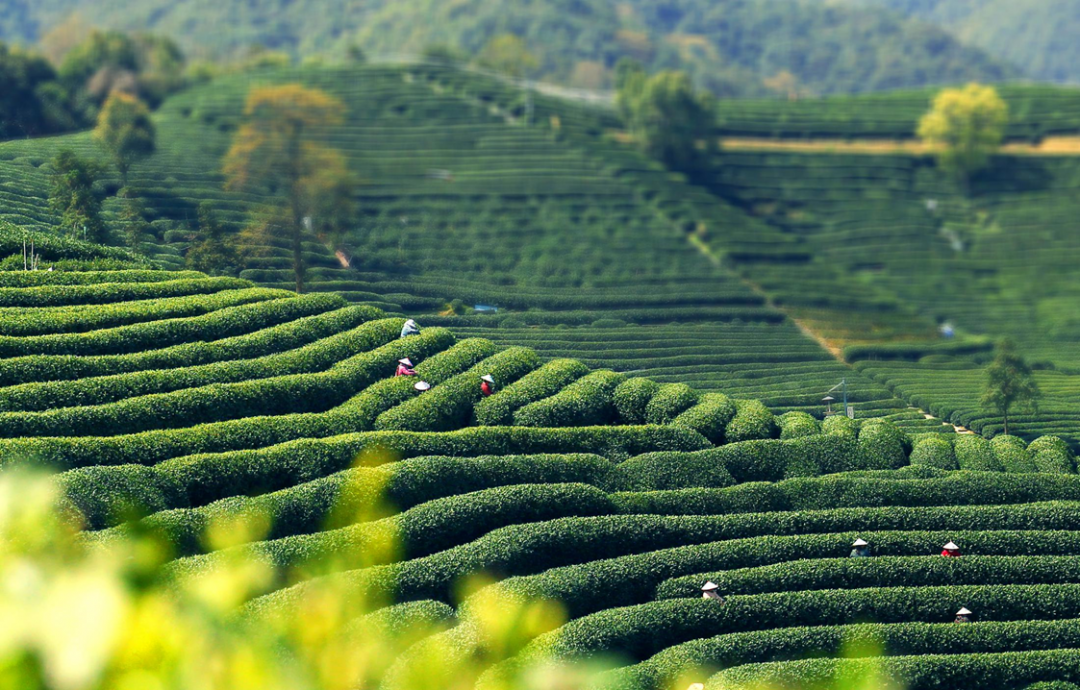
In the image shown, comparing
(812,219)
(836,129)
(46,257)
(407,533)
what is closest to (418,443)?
(407,533)

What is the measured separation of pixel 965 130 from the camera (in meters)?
76.6

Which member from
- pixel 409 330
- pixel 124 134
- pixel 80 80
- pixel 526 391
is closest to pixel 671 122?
pixel 124 134

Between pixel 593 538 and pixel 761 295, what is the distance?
110ft

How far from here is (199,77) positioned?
269ft

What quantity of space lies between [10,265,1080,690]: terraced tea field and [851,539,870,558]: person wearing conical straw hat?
301 mm

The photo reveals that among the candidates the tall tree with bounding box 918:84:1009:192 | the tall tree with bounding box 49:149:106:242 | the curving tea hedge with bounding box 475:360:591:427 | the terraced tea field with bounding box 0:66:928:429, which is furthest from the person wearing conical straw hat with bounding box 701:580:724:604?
the tall tree with bounding box 918:84:1009:192

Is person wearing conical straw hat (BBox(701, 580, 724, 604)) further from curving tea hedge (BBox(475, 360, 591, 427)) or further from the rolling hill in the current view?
the rolling hill

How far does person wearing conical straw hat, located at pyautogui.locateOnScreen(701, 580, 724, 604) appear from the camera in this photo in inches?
1053

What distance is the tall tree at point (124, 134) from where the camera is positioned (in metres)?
53.0

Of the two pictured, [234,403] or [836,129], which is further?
[836,129]

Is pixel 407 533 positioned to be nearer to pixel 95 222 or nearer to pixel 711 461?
pixel 711 461

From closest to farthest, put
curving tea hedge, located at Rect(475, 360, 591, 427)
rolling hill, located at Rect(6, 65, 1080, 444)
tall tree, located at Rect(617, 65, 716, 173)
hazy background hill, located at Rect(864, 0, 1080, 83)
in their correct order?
curving tea hedge, located at Rect(475, 360, 591, 427)
rolling hill, located at Rect(6, 65, 1080, 444)
tall tree, located at Rect(617, 65, 716, 173)
hazy background hill, located at Rect(864, 0, 1080, 83)

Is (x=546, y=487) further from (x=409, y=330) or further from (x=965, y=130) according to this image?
(x=965, y=130)

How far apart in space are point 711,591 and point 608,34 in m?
115
